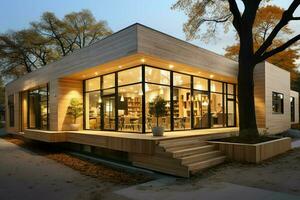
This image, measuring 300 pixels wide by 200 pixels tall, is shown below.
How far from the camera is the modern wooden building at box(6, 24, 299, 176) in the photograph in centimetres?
923

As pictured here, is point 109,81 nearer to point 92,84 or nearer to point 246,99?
point 92,84

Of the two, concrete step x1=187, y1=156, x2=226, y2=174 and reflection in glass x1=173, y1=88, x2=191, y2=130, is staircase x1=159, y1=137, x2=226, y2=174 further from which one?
reflection in glass x1=173, y1=88, x2=191, y2=130

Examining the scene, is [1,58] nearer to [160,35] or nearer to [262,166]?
[160,35]

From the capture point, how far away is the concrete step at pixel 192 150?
7.38m

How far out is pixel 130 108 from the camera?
1127cm

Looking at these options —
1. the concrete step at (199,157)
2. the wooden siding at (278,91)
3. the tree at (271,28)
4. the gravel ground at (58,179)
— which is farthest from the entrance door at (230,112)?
the tree at (271,28)

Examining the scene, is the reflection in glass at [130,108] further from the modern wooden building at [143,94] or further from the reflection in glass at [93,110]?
the reflection in glass at [93,110]

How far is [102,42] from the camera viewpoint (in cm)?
1077

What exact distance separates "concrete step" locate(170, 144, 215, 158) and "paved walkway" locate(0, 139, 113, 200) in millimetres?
1956

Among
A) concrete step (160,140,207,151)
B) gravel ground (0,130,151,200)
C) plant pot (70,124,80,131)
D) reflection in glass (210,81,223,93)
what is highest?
reflection in glass (210,81,223,93)

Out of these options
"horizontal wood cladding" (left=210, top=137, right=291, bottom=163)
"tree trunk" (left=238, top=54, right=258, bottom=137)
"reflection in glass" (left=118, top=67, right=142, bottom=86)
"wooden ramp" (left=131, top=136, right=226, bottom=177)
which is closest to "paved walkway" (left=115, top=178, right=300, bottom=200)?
"wooden ramp" (left=131, top=136, right=226, bottom=177)

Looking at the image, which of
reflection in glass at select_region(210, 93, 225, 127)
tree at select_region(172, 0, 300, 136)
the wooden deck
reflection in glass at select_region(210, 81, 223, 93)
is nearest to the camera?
the wooden deck

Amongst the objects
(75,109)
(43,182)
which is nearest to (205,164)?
(43,182)

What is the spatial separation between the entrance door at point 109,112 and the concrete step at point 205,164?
5.40m
